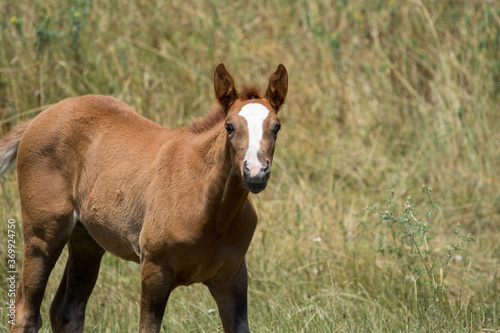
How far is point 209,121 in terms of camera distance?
4172 millimetres

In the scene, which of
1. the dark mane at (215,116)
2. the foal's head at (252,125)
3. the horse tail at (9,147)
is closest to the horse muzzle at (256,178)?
the foal's head at (252,125)

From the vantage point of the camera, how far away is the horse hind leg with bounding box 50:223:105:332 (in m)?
4.78

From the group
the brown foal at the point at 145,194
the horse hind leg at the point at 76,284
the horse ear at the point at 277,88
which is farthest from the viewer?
the horse hind leg at the point at 76,284

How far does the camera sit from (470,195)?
729 cm

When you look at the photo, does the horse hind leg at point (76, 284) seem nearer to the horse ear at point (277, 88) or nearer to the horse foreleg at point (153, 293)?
the horse foreleg at point (153, 293)

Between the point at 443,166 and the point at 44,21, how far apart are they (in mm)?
4782

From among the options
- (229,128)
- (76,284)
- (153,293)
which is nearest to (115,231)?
(153,293)

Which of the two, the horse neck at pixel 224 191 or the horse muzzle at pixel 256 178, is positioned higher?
the horse muzzle at pixel 256 178

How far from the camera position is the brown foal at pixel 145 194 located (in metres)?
3.81

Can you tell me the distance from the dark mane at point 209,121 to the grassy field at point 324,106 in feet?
5.20

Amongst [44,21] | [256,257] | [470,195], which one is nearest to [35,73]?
[44,21]

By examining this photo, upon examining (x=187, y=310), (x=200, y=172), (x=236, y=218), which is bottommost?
(x=187, y=310)

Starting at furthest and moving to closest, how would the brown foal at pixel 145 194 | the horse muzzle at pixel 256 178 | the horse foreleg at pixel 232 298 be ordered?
the horse foreleg at pixel 232 298
the brown foal at pixel 145 194
the horse muzzle at pixel 256 178

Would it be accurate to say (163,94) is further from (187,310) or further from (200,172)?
(200,172)
